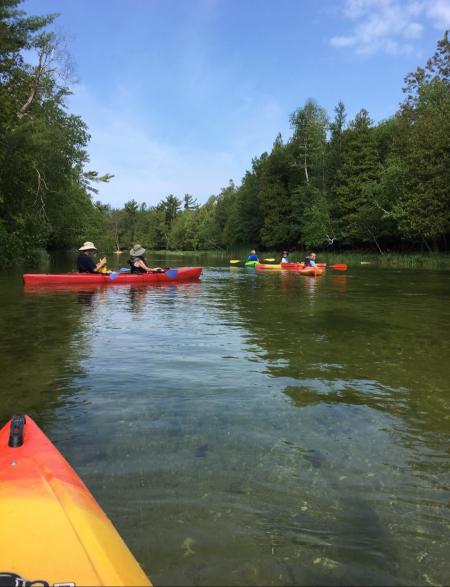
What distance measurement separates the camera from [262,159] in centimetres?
7056

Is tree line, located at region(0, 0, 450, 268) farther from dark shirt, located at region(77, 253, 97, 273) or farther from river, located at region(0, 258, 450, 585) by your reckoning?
river, located at region(0, 258, 450, 585)

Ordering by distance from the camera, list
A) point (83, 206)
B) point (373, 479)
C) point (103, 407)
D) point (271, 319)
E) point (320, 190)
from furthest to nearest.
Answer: point (320, 190) → point (83, 206) → point (271, 319) → point (103, 407) → point (373, 479)

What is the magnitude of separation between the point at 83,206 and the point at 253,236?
27131 mm

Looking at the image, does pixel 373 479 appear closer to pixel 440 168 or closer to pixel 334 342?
pixel 334 342

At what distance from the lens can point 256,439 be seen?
4.04m

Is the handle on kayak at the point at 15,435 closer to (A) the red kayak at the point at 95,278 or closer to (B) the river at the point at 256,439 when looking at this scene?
(B) the river at the point at 256,439

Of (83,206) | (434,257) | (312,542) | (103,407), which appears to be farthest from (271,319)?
(83,206)

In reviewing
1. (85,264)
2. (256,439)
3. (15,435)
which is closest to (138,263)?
(85,264)

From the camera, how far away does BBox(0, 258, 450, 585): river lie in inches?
102

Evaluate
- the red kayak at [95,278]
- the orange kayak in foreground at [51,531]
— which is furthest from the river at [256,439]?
the red kayak at [95,278]

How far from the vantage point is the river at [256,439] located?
2.58 m

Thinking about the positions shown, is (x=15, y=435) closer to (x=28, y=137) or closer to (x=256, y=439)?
(x=256, y=439)

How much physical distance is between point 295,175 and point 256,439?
57754mm

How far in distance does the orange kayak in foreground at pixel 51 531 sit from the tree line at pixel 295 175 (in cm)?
1879
